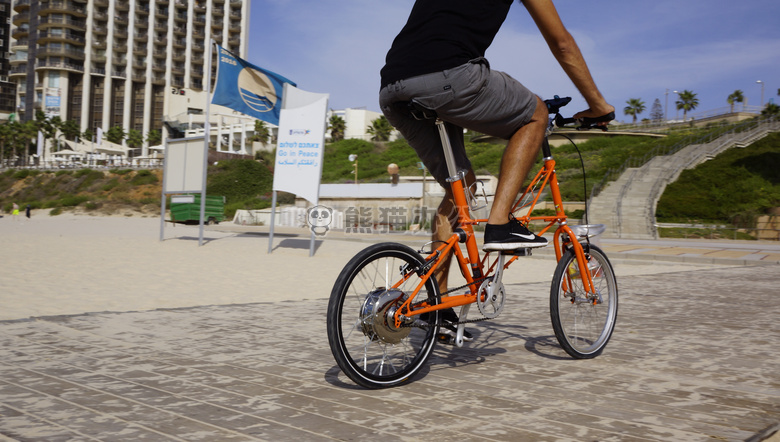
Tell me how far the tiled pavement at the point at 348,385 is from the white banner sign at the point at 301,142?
9233 mm

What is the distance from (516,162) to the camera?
3041 mm

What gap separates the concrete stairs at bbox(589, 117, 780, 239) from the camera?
28491 millimetres

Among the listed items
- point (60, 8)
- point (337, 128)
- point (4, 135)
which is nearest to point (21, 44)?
point (60, 8)

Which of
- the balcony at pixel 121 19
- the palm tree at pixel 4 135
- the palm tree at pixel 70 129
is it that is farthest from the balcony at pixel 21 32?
the palm tree at pixel 4 135

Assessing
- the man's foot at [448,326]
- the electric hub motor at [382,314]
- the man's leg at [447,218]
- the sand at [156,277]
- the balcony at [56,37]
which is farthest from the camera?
the balcony at [56,37]

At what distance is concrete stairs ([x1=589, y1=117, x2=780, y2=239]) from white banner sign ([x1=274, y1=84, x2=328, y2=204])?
58.6ft

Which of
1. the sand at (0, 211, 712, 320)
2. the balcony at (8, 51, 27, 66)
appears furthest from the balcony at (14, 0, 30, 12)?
the sand at (0, 211, 712, 320)

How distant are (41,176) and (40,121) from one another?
2600cm

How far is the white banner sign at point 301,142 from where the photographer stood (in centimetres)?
1384

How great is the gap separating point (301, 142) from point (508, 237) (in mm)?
11462

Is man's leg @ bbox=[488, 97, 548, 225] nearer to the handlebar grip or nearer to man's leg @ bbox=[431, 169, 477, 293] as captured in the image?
man's leg @ bbox=[431, 169, 477, 293]

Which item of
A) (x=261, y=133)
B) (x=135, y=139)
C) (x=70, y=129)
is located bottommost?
(x=135, y=139)

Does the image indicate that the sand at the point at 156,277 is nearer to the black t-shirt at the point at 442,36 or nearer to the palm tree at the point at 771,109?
the black t-shirt at the point at 442,36

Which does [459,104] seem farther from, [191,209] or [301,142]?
[191,209]
